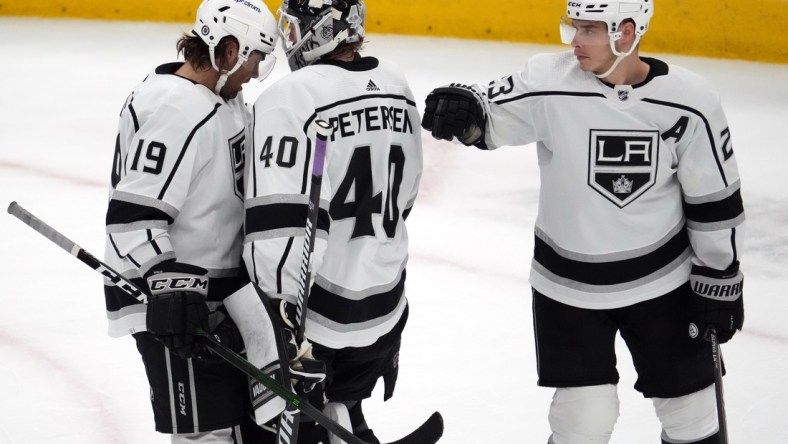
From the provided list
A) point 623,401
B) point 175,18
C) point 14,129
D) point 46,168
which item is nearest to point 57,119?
point 14,129

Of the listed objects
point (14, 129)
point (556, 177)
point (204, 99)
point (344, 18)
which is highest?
point (344, 18)

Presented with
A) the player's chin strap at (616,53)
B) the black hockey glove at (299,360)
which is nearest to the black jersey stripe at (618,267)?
the player's chin strap at (616,53)

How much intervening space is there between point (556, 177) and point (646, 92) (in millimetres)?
262

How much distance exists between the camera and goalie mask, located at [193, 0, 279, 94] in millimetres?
Result: 2119

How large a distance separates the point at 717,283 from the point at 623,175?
0.33 metres

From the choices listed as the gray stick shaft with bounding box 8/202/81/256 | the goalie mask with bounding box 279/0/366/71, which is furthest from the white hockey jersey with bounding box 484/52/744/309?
the gray stick shaft with bounding box 8/202/81/256

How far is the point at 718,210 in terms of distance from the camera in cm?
235

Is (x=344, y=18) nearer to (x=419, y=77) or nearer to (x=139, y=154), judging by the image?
(x=139, y=154)

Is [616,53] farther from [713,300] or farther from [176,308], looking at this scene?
[176,308]

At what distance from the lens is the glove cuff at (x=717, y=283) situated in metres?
2.38

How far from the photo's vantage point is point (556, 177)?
93.4 inches

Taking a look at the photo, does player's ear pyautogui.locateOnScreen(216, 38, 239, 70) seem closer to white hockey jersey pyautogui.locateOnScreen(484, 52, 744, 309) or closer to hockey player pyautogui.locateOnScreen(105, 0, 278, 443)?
hockey player pyautogui.locateOnScreen(105, 0, 278, 443)

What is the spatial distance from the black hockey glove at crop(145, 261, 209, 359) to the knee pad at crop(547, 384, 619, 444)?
860mm

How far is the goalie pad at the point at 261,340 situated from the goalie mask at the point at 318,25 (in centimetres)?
50
